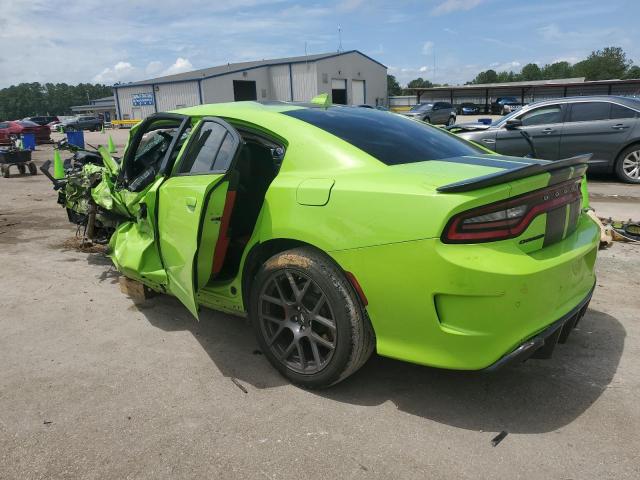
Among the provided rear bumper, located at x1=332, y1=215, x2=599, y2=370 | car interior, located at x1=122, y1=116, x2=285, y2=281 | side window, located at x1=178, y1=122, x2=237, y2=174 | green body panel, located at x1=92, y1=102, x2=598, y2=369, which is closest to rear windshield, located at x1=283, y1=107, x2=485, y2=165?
green body panel, located at x1=92, y1=102, x2=598, y2=369

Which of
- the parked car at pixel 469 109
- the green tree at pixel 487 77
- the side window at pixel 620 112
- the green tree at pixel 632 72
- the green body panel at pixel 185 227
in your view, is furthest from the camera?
the green tree at pixel 487 77

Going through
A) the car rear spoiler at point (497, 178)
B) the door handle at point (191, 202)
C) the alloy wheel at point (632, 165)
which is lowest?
the alloy wheel at point (632, 165)

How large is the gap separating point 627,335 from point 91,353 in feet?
12.0

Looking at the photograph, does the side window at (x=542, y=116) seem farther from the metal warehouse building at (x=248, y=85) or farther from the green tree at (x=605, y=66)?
the green tree at (x=605, y=66)

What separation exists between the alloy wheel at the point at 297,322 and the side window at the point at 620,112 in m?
8.52

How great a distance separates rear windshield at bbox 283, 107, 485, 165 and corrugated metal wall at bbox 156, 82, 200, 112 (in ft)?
133

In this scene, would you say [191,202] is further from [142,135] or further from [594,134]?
[594,134]

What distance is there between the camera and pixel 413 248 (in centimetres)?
230

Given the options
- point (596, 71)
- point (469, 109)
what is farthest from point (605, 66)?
point (469, 109)

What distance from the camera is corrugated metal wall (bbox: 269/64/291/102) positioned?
153 ft

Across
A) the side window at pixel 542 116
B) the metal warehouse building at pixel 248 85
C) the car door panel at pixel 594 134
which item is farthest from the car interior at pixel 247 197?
the metal warehouse building at pixel 248 85

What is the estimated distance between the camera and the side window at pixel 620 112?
888 cm

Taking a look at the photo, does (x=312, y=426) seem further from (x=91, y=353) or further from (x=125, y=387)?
(x=91, y=353)

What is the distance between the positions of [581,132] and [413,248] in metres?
8.34
